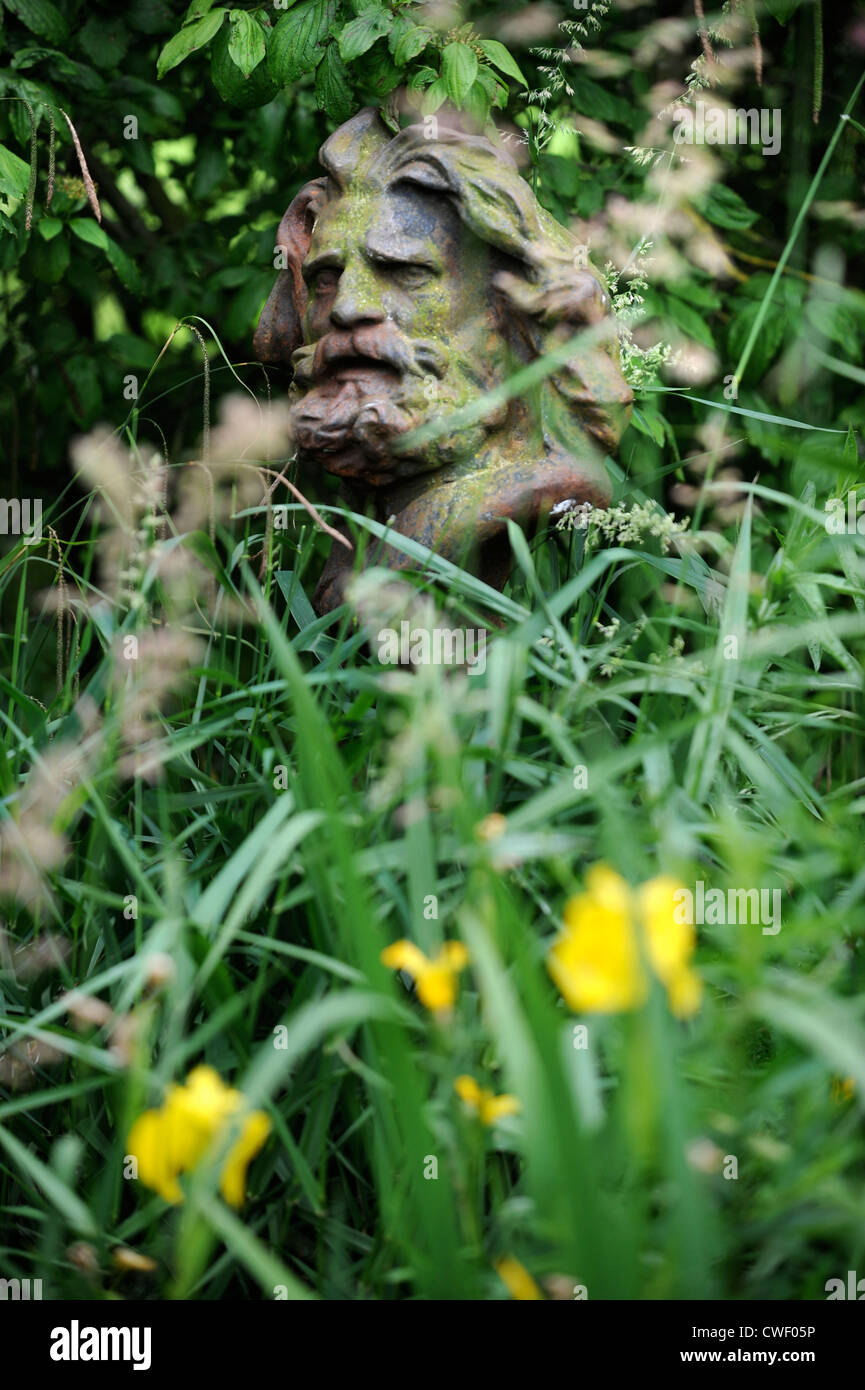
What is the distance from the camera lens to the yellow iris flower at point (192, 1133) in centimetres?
79

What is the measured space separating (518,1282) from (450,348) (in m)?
1.22

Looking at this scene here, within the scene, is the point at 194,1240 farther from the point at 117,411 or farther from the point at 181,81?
the point at 181,81

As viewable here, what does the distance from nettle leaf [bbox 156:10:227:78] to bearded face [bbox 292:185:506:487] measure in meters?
0.41

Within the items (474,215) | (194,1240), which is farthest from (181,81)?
(194,1240)

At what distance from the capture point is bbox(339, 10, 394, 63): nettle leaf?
1774 millimetres

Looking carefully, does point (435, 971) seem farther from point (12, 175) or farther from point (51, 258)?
point (51, 258)

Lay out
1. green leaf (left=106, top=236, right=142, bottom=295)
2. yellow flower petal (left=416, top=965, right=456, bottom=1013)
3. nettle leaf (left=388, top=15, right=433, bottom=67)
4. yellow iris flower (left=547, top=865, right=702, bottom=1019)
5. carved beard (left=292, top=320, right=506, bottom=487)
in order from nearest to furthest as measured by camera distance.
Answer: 1. yellow iris flower (left=547, top=865, right=702, bottom=1019)
2. yellow flower petal (left=416, top=965, right=456, bottom=1013)
3. carved beard (left=292, top=320, right=506, bottom=487)
4. nettle leaf (left=388, top=15, right=433, bottom=67)
5. green leaf (left=106, top=236, right=142, bottom=295)

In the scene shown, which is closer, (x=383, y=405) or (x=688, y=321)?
(x=383, y=405)

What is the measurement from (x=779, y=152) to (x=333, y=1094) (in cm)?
258

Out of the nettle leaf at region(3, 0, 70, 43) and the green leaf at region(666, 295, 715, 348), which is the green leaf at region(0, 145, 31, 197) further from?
the green leaf at region(666, 295, 715, 348)

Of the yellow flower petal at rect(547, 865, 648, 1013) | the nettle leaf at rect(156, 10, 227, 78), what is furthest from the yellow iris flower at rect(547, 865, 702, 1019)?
the nettle leaf at rect(156, 10, 227, 78)

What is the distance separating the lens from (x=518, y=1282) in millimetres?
824

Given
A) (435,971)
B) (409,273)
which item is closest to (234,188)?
(409,273)

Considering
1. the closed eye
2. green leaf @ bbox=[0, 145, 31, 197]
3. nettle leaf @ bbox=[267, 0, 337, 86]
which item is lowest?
the closed eye
